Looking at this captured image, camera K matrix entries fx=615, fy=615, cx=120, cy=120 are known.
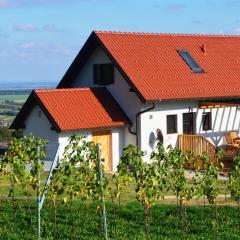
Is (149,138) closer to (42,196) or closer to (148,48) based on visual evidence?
(148,48)

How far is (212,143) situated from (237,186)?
44.5 feet

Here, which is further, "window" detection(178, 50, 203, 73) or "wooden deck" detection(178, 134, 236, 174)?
"window" detection(178, 50, 203, 73)

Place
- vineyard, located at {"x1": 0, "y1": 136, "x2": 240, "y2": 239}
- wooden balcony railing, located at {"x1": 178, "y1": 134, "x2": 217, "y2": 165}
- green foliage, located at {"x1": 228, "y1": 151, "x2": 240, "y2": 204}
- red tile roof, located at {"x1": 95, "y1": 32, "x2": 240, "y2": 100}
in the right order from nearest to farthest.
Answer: vineyard, located at {"x1": 0, "y1": 136, "x2": 240, "y2": 239} < green foliage, located at {"x1": 228, "y1": 151, "x2": 240, "y2": 204} < wooden balcony railing, located at {"x1": 178, "y1": 134, "x2": 217, "y2": 165} < red tile roof, located at {"x1": 95, "y1": 32, "x2": 240, "y2": 100}

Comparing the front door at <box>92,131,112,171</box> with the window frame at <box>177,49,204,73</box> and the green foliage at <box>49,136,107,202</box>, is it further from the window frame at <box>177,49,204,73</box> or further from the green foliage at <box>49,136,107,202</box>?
the green foliage at <box>49,136,107,202</box>

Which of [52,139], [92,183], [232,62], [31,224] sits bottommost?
[31,224]

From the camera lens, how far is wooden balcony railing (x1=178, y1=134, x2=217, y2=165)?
26.0m

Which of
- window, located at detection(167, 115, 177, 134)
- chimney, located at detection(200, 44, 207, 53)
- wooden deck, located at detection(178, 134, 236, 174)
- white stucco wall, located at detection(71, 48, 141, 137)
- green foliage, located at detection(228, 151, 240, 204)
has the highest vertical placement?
chimney, located at detection(200, 44, 207, 53)

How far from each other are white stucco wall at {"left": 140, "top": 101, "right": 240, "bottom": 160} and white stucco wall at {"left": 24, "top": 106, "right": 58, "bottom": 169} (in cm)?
390

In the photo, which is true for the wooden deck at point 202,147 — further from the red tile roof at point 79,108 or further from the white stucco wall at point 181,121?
the red tile roof at point 79,108

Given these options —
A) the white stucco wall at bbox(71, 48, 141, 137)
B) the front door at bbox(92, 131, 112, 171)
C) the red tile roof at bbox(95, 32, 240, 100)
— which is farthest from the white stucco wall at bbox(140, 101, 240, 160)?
A: the front door at bbox(92, 131, 112, 171)

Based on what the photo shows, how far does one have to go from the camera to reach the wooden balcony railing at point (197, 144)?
25984 mm

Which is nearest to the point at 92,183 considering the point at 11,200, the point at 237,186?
the point at 237,186

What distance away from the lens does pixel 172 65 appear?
2886 cm

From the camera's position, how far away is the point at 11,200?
57.4 ft
